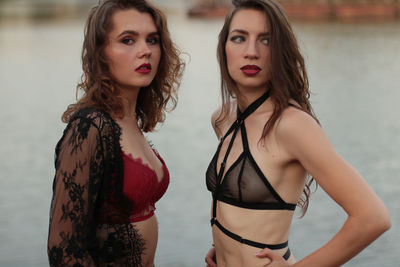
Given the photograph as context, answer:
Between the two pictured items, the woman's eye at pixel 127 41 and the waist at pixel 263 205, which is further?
the woman's eye at pixel 127 41

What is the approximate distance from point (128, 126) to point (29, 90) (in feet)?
58.2

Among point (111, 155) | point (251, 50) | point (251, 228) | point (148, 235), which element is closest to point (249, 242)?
point (251, 228)

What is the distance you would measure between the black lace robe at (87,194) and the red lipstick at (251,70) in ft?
2.16

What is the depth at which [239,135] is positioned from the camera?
2926 mm

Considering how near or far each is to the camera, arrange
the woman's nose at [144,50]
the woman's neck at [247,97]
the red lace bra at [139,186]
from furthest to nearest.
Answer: the woman's neck at [247,97] < the woman's nose at [144,50] < the red lace bra at [139,186]

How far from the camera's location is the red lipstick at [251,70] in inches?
113

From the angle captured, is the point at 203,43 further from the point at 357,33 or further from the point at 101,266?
the point at 101,266

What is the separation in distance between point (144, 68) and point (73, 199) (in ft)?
2.39

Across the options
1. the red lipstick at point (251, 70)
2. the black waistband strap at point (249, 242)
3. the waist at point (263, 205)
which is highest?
the red lipstick at point (251, 70)

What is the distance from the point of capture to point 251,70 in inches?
113

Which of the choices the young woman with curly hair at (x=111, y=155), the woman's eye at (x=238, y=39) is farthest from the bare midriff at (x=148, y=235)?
the woman's eye at (x=238, y=39)

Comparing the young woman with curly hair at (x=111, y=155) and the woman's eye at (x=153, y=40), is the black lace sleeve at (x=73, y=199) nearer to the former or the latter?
the young woman with curly hair at (x=111, y=155)

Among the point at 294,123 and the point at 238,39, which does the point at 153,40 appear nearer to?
the point at 238,39

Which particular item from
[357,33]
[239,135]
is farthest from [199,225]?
[357,33]
